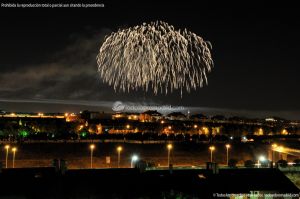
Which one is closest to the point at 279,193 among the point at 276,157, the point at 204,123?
the point at 276,157

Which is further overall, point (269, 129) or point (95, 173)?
point (269, 129)

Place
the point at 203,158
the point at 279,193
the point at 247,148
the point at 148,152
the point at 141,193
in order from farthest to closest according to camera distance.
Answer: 1. the point at 247,148
2. the point at 148,152
3. the point at 203,158
4. the point at 279,193
5. the point at 141,193

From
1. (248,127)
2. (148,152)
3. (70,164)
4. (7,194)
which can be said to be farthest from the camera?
(248,127)

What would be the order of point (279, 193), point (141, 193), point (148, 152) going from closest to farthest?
1. point (141, 193)
2. point (279, 193)
3. point (148, 152)

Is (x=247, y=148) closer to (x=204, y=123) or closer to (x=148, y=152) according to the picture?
(x=148, y=152)

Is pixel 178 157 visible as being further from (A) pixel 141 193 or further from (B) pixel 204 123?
(B) pixel 204 123

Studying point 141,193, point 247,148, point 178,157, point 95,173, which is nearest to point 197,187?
point 141,193
